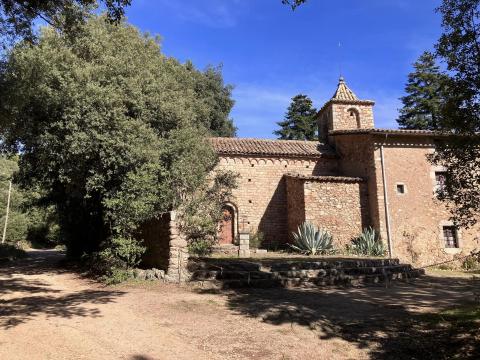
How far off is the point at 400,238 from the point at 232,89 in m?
19.7

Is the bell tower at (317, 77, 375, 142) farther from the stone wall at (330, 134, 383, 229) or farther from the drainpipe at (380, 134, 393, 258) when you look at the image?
the drainpipe at (380, 134, 393, 258)

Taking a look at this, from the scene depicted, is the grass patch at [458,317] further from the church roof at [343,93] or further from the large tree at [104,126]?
the church roof at [343,93]

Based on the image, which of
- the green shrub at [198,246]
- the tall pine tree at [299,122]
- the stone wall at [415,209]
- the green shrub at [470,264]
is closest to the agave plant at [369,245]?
the stone wall at [415,209]

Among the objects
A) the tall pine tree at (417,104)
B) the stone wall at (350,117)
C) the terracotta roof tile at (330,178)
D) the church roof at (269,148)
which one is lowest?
the terracotta roof tile at (330,178)

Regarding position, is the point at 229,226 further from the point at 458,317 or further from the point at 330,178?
the point at 458,317

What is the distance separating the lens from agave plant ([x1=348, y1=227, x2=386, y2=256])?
1784 cm

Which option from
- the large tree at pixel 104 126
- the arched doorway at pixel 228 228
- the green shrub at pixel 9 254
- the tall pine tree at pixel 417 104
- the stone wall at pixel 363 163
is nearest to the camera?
the large tree at pixel 104 126

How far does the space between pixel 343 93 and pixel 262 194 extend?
9.69m

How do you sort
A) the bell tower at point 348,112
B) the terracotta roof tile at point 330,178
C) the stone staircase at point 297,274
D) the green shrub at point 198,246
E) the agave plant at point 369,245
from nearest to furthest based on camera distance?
the stone staircase at point 297,274, the green shrub at point 198,246, the agave plant at point 369,245, the terracotta roof tile at point 330,178, the bell tower at point 348,112

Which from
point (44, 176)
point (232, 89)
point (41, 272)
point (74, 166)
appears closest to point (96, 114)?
point (74, 166)

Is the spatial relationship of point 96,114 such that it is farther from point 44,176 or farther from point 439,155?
point 439,155

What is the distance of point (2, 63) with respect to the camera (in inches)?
383

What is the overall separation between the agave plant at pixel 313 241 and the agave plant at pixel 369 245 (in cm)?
132

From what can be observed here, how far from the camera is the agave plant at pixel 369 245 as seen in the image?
58.5 feet
